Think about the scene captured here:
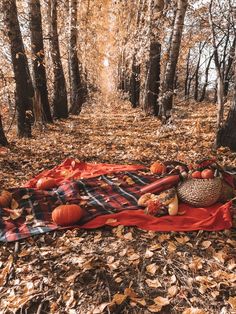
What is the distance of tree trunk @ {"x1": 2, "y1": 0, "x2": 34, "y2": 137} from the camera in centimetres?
806

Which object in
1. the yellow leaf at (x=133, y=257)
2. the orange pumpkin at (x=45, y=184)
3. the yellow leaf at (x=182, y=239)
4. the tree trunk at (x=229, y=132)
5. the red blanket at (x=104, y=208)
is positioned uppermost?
the tree trunk at (x=229, y=132)

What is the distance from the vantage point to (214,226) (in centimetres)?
393

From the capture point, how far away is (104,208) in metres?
4.40

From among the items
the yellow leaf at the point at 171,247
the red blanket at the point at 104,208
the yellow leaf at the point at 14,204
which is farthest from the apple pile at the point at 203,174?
the yellow leaf at the point at 14,204

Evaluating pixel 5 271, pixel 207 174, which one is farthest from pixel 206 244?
pixel 5 271

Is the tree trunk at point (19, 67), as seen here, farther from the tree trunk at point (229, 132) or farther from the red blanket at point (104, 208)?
the tree trunk at point (229, 132)

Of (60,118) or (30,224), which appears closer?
(30,224)

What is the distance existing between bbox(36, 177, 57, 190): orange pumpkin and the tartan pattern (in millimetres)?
166

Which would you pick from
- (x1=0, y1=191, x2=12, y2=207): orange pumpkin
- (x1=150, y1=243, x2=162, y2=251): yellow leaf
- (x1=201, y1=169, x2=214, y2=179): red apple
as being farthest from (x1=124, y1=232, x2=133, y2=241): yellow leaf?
(x1=0, y1=191, x2=12, y2=207): orange pumpkin

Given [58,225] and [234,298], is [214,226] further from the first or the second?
[58,225]

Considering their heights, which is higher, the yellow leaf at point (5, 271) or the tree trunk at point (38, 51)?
the tree trunk at point (38, 51)

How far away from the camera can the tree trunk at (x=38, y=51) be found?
9969mm

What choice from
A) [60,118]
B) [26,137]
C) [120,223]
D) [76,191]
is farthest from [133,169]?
[60,118]

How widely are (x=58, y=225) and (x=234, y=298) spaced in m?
2.24
